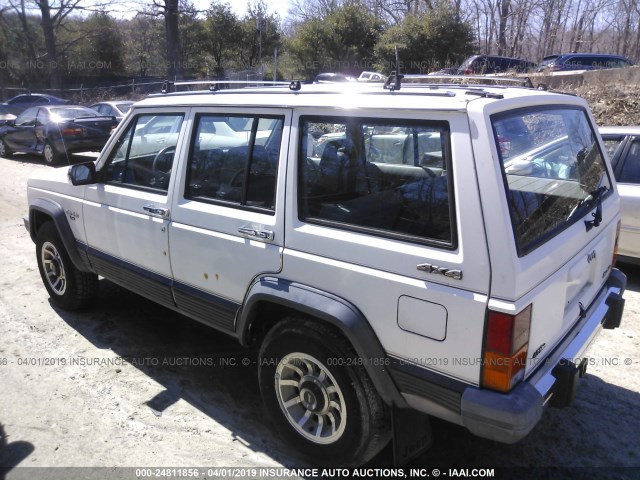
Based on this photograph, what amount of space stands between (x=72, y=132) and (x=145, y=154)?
34.2ft

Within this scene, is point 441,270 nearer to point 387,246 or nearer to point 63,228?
point 387,246

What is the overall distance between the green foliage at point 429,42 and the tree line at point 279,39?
40mm

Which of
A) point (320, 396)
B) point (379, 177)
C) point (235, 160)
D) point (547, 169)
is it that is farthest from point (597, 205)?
point (235, 160)

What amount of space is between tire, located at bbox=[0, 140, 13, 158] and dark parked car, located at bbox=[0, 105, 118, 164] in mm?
174

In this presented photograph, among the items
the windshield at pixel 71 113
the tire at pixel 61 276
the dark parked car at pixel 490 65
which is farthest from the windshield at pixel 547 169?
the dark parked car at pixel 490 65

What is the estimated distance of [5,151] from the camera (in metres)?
15.5

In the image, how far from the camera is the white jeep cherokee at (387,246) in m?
2.11

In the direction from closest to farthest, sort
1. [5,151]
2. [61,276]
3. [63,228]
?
[63,228] → [61,276] → [5,151]

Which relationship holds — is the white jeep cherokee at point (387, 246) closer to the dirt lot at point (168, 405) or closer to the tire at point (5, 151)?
the dirt lot at point (168, 405)

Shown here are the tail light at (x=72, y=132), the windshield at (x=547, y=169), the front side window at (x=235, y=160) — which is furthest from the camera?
the tail light at (x=72, y=132)

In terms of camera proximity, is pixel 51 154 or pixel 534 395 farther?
pixel 51 154

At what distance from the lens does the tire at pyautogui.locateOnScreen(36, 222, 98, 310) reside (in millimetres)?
4573

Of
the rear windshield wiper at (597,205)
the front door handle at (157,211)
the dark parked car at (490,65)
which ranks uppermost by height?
the dark parked car at (490,65)

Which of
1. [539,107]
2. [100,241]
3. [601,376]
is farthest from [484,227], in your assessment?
[100,241]
